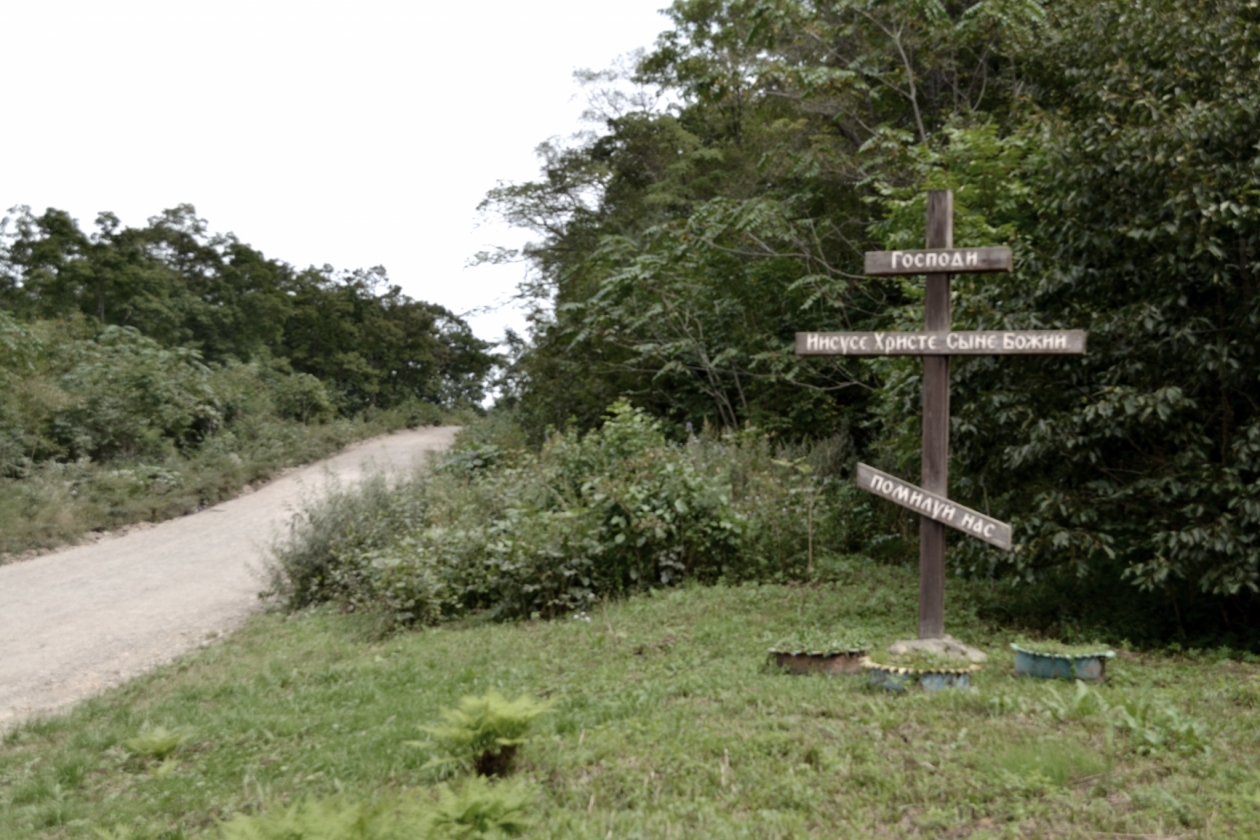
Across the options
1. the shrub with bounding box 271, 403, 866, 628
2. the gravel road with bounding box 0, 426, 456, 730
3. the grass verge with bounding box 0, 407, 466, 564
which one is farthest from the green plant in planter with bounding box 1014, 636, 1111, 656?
the grass verge with bounding box 0, 407, 466, 564

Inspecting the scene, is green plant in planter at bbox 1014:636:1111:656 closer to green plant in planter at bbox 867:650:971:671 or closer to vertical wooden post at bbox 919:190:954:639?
green plant in planter at bbox 867:650:971:671

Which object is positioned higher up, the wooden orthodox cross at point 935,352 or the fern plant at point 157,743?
the wooden orthodox cross at point 935,352

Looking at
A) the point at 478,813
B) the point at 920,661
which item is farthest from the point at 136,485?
the point at 478,813

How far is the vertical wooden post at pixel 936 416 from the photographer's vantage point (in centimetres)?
682

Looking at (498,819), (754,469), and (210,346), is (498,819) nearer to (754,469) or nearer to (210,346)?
(754,469)

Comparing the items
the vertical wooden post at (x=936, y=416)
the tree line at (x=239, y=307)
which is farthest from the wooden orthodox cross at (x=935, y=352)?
the tree line at (x=239, y=307)

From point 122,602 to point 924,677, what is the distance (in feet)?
29.0

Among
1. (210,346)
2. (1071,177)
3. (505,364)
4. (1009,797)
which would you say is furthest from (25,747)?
(210,346)

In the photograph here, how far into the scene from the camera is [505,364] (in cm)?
2461

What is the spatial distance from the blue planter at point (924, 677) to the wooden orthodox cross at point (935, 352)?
1025 mm

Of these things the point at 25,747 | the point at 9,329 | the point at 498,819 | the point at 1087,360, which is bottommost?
the point at 25,747

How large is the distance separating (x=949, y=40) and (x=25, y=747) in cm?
1317

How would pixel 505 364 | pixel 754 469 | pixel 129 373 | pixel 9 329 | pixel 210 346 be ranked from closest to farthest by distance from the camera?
pixel 754 469 < pixel 9 329 < pixel 129 373 < pixel 505 364 < pixel 210 346

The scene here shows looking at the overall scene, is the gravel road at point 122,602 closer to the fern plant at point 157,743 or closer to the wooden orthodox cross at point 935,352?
the fern plant at point 157,743
